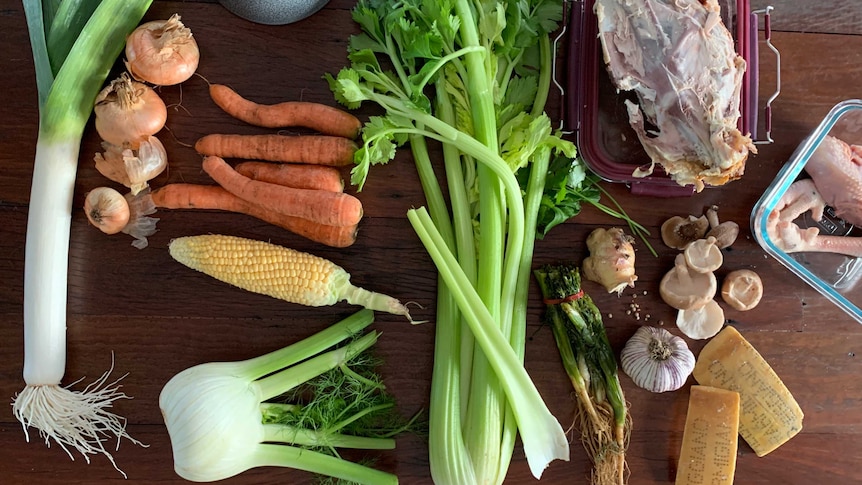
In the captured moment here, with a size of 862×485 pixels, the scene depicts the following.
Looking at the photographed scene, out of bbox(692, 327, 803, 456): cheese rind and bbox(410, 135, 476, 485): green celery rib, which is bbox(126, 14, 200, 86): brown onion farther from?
bbox(692, 327, 803, 456): cheese rind

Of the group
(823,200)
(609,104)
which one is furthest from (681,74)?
(823,200)

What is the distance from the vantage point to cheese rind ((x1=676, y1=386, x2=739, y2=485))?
3.81 ft

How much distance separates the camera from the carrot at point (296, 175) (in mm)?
1121

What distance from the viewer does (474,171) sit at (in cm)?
113

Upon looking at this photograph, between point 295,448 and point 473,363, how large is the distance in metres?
0.37

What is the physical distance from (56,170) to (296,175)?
1.49ft

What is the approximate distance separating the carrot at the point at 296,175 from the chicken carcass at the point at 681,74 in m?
0.56

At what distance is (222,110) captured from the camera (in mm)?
1168

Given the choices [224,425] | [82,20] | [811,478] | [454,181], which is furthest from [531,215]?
[82,20]

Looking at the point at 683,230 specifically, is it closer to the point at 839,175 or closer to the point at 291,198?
the point at 839,175

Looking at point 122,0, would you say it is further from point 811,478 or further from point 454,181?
point 811,478

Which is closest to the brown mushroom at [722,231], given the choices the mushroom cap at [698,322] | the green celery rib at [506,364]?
the mushroom cap at [698,322]

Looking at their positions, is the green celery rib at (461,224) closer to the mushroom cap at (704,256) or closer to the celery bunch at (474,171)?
the celery bunch at (474,171)

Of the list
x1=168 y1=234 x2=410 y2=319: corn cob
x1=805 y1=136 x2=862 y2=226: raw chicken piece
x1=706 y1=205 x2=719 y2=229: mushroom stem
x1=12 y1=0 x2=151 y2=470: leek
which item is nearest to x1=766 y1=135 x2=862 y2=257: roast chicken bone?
x1=805 y1=136 x2=862 y2=226: raw chicken piece
